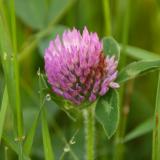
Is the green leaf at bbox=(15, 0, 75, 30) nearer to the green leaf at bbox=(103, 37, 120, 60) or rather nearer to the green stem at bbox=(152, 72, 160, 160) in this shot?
the green leaf at bbox=(103, 37, 120, 60)

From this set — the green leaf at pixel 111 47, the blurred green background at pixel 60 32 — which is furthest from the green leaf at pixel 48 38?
the green leaf at pixel 111 47

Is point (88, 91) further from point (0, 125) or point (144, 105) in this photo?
point (144, 105)

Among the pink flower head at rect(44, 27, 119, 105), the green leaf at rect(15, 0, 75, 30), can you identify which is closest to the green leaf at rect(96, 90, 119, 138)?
the pink flower head at rect(44, 27, 119, 105)

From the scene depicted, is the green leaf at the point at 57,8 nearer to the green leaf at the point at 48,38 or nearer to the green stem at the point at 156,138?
the green leaf at the point at 48,38

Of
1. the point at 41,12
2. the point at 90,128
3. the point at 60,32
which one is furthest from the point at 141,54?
the point at 90,128

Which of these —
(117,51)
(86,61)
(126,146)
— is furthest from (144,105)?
(86,61)
